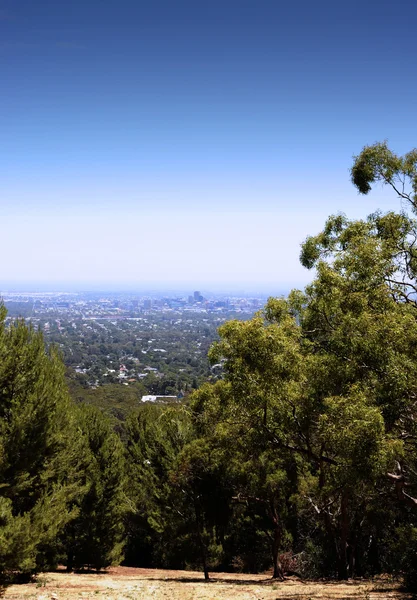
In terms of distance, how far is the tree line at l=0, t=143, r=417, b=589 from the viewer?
710 cm

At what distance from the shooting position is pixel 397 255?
900 cm

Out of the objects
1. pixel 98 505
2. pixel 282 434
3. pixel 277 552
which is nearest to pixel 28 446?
pixel 282 434

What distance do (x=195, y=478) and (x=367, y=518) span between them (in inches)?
273

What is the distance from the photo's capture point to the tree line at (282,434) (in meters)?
7.10

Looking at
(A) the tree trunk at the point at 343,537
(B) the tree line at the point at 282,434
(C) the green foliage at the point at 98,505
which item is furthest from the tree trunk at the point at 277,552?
(C) the green foliage at the point at 98,505

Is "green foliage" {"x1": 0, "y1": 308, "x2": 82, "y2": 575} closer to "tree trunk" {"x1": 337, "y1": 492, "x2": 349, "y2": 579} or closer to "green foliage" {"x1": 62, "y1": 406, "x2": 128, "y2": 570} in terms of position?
"green foliage" {"x1": 62, "y1": 406, "x2": 128, "y2": 570}

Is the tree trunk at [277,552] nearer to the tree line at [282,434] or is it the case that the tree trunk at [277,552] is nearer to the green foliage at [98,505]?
the tree line at [282,434]

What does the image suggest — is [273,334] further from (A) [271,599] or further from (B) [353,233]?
(A) [271,599]

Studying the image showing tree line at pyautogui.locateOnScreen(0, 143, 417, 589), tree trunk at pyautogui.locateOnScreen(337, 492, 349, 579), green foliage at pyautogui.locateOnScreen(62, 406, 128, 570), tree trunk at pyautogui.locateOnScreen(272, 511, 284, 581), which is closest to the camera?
tree line at pyautogui.locateOnScreen(0, 143, 417, 589)

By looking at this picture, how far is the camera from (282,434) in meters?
9.55

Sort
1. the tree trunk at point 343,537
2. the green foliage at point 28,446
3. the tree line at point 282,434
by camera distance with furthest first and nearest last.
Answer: the tree trunk at point 343,537 < the green foliage at point 28,446 < the tree line at point 282,434

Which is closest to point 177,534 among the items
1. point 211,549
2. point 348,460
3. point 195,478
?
point 211,549

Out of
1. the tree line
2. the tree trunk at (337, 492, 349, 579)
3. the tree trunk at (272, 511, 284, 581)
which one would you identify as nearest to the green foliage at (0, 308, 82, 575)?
the tree line

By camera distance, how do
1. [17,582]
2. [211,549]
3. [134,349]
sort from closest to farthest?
[17,582] → [211,549] → [134,349]
